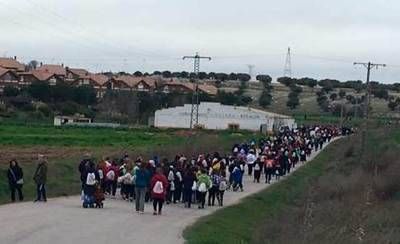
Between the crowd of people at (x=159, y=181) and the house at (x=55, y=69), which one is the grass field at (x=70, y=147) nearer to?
the crowd of people at (x=159, y=181)

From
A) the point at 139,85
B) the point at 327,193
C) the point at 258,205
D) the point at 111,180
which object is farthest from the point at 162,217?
the point at 139,85

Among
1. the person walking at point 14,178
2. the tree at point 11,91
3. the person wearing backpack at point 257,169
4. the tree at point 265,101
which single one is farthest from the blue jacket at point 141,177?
the tree at point 265,101

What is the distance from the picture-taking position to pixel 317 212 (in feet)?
98.0

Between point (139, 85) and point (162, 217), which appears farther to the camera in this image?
point (139, 85)

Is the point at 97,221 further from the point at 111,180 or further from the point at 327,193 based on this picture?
the point at 327,193

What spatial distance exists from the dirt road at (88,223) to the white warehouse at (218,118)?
76360mm

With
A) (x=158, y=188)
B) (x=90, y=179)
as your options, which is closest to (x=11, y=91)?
(x=90, y=179)

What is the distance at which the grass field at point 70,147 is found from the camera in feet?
112

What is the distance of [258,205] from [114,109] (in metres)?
92.2

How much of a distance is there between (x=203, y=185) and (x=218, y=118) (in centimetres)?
7956

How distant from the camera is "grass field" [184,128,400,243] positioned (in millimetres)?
22031

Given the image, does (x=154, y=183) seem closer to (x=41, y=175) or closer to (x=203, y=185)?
(x=203, y=185)

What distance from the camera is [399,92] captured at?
197750 millimetres

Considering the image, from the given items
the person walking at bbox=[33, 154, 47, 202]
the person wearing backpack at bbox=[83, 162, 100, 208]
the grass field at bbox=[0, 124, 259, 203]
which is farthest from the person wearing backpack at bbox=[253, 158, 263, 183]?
the person wearing backpack at bbox=[83, 162, 100, 208]
